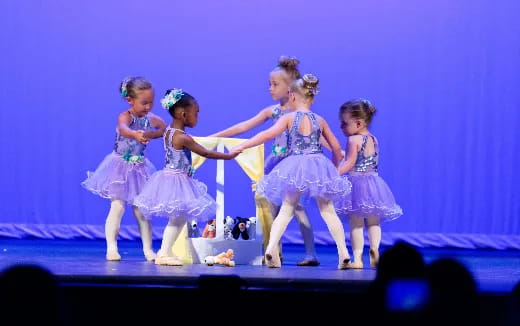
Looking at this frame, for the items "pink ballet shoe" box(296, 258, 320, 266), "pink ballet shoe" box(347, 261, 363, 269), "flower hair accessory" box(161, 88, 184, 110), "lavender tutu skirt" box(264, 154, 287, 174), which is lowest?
"pink ballet shoe" box(296, 258, 320, 266)

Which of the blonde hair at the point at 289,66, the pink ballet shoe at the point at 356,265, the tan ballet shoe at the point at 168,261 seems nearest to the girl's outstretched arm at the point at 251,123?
the blonde hair at the point at 289,66

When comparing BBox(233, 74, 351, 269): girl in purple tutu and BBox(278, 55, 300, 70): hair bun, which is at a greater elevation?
BBox(278, 55, 300, 70): hair bun

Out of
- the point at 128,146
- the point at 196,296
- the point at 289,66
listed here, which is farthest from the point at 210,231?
the point at 196,296

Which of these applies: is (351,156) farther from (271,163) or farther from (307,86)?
(271,163)

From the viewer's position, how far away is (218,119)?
8.82 meters

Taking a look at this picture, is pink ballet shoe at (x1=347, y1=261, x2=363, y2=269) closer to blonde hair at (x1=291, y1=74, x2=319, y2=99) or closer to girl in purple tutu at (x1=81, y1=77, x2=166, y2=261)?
blonde hair at (x1=291, y1=74, x2=319, y2=99)

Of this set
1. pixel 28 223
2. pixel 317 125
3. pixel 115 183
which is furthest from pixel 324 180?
pixel 28 223

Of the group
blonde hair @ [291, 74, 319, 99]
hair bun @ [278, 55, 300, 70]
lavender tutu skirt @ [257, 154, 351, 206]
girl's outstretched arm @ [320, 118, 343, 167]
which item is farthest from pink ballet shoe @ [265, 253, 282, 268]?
hair bun @ [278, 55, 300, 70]

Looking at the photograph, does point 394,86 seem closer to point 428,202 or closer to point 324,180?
point 428,202

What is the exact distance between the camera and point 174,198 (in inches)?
209

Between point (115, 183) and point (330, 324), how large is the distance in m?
2.57

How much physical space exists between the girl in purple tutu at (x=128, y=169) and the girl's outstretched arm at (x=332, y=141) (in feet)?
3.61

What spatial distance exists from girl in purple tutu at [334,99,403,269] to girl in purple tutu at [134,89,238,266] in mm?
785

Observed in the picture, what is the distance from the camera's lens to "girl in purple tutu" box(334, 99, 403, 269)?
548cm
